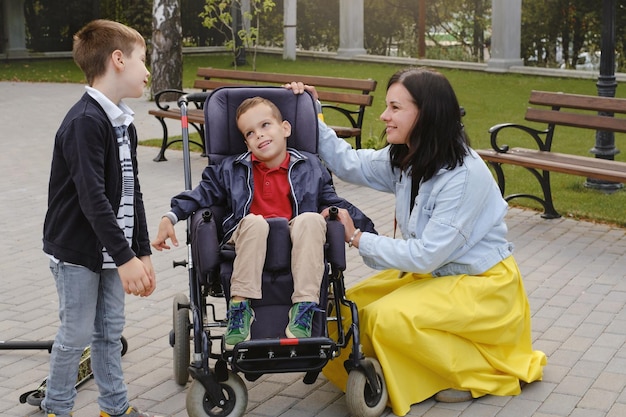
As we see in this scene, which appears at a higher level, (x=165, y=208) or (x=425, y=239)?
(x=425, y=239)

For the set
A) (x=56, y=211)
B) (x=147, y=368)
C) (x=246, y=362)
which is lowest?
(x=147, y=368)

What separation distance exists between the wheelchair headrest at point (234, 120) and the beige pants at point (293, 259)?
0.78m

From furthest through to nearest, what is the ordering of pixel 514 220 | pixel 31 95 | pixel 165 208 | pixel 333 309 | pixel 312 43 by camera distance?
pixel 312 43 < pixel 31 95 < pixel 165 208 < pixel 514 220 < pixel 333 309

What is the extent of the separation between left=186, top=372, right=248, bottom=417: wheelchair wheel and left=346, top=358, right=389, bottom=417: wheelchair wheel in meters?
0.46

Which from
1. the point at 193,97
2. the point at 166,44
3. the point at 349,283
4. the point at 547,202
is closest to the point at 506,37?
the point at 166,44

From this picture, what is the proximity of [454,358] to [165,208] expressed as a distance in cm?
494

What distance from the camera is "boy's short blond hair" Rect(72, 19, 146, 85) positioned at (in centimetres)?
401

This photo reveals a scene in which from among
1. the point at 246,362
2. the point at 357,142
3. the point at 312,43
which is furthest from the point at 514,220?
the point at 312,43

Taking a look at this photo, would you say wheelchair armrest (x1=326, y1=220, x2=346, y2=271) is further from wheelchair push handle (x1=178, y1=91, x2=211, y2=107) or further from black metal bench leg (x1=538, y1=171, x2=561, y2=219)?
black metal bench leg (x1=538, y1=171, x2=561, y2=219)

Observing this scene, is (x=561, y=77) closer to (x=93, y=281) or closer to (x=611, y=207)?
(x=611, y=207)

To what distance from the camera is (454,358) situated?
4.59 metres

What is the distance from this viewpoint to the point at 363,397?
4383mm

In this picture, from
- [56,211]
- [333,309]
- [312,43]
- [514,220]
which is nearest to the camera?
[56,211]

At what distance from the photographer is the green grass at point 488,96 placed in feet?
29.8
